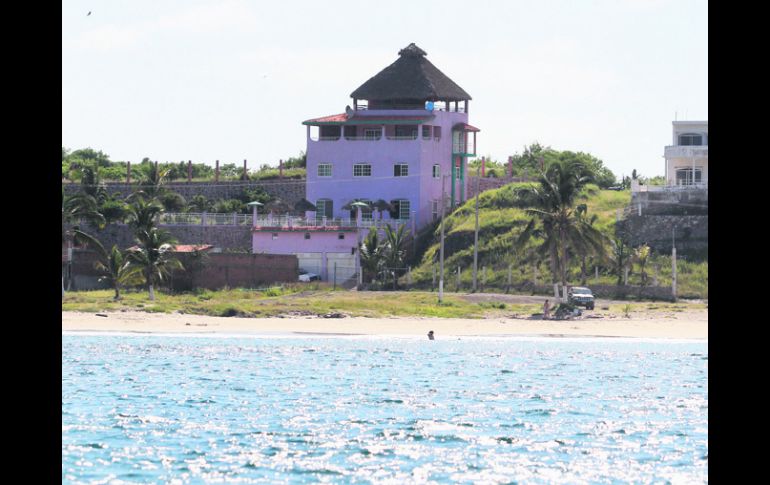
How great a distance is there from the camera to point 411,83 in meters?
72.1

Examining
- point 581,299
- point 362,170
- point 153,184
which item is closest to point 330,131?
point 362,170

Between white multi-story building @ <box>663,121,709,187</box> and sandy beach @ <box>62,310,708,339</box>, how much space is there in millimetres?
19009

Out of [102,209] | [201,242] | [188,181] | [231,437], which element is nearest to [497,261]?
[201,242]

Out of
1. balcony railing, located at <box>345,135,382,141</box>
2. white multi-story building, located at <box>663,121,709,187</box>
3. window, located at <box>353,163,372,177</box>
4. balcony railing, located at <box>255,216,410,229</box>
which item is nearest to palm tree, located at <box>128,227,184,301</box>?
balcony railing, located at <box>255,216,410,229</box>

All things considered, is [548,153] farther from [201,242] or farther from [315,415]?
[315,415]

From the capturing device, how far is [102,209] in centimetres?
6806

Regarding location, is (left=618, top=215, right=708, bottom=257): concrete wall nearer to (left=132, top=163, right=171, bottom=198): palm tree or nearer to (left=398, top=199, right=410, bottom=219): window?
(left=398, top=199, right=410, bottom=219): window

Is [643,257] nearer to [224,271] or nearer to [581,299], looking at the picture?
[581,299]

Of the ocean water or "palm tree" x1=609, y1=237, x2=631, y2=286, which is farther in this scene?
"palm tree" x1=609, y1=237, x2=631, y2=286

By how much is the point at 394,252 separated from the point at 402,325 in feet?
41.6

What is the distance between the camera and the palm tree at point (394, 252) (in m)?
60.3

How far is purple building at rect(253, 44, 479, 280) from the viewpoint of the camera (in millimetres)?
69375

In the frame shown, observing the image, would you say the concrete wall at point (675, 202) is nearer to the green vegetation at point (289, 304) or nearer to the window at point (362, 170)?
the green vegetation at point (289, 304)
